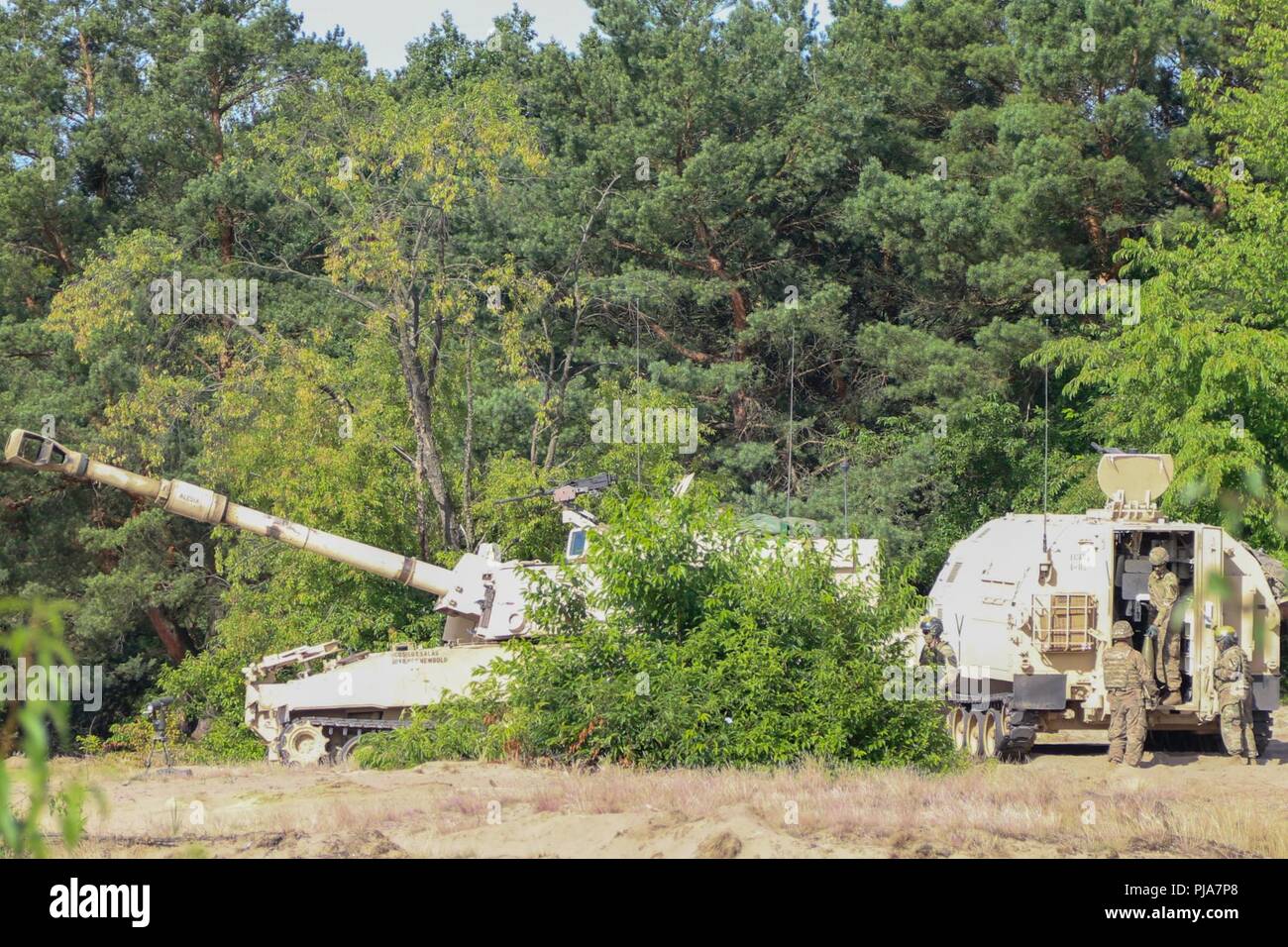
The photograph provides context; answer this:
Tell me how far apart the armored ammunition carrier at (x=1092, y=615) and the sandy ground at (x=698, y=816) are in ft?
6.26

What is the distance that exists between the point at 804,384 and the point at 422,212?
38.0ft

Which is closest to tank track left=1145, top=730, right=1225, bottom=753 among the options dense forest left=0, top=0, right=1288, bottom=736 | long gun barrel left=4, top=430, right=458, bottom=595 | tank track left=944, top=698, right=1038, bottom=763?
tank track left=944, top=698, right=1038, bottom=763

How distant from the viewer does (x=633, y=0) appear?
33781 millimetres

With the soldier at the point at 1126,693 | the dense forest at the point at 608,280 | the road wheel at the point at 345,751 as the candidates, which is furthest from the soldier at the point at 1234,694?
the road wheel at the point at 345,751

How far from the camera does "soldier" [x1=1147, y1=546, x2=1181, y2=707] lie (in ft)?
50.5

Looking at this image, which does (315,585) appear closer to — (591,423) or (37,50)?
(591,423)

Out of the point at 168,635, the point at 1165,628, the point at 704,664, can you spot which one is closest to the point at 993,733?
the point at 1165,628

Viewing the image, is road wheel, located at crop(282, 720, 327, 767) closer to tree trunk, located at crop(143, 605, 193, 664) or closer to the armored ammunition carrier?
the armored ammunition carrier

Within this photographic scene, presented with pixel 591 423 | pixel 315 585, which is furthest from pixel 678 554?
pixel 591 423

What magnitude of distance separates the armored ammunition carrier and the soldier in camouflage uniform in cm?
21

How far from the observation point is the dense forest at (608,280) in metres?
24.7

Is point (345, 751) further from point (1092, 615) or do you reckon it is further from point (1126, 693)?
point (1126, 693)

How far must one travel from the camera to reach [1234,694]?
15477 mm

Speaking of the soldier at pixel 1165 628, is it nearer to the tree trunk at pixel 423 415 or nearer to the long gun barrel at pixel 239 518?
the long gun barrel at pixel 239 518
